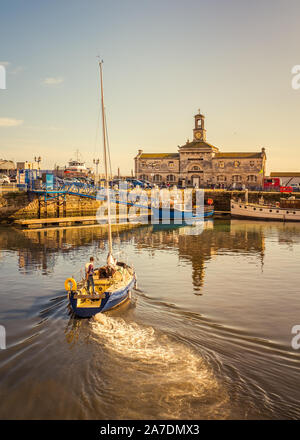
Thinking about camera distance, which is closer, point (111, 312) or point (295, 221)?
point (111, 312)

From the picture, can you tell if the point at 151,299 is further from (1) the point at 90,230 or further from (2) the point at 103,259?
(1) the point at 90,230

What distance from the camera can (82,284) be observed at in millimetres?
17297

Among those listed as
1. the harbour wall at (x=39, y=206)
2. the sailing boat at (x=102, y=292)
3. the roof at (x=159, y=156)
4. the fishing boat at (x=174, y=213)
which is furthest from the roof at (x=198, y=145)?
the sailing boat at (x=102, y=292)

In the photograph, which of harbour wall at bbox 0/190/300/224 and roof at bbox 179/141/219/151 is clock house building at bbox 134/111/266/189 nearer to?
roof at bbox 179/141/219/151

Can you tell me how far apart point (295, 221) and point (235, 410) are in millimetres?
57218

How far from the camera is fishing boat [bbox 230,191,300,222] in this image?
→ 6147cm

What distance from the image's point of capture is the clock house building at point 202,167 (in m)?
94.1

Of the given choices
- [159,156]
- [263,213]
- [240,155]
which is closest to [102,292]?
[263,213]

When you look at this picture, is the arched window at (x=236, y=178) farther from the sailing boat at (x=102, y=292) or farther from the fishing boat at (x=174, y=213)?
the sailing boat at (x=102, y=292)

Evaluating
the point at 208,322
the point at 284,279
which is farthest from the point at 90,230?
the point at 208,322

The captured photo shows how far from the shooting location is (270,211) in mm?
62469

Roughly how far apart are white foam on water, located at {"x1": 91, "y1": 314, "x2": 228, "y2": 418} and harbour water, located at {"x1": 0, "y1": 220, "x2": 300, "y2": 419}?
0.03 m

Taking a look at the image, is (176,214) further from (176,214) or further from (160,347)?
(160,347)

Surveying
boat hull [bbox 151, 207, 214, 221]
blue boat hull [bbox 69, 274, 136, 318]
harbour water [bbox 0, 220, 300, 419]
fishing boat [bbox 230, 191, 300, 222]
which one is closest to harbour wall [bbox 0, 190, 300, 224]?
boat hull [bbox 151, 207, 214, 221]
